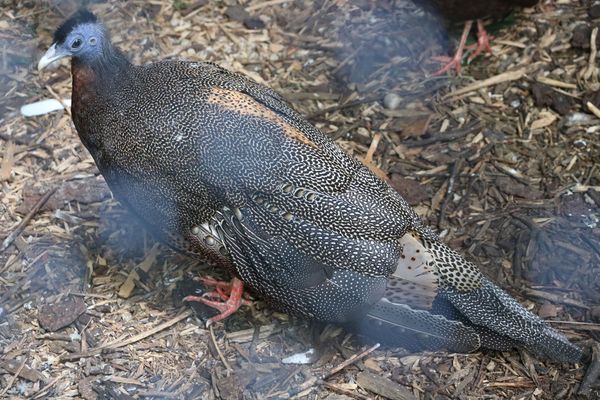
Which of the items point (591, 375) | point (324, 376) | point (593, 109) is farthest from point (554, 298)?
point (593, 109)

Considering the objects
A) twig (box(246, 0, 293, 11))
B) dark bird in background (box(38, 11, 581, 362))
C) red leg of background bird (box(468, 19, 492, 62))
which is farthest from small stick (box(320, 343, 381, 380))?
twig (box(246, 0, 293, 11))

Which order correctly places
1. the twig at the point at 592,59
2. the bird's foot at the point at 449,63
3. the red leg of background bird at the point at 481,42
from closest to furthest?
the twig at the point at 592,59, the bird's foot at the point at 449,63, the red leg of background bird at the point at 481,42

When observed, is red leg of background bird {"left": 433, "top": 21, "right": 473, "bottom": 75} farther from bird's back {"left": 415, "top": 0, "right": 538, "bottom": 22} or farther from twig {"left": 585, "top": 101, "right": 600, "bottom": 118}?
twig {"left": 585, "top": 101, "right": 600, "bottom": 118}

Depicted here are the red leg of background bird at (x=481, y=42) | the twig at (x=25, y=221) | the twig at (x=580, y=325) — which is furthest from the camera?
the red leg of background bird at (x=481, y=42)

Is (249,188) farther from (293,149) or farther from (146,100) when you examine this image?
(146,100)

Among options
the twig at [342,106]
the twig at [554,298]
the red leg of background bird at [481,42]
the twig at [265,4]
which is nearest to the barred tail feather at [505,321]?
the twig at [554,298]

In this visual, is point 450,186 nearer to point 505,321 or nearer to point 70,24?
point 505,321

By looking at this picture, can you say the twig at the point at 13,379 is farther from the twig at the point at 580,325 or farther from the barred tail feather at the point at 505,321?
the twig at the point at 580,325
